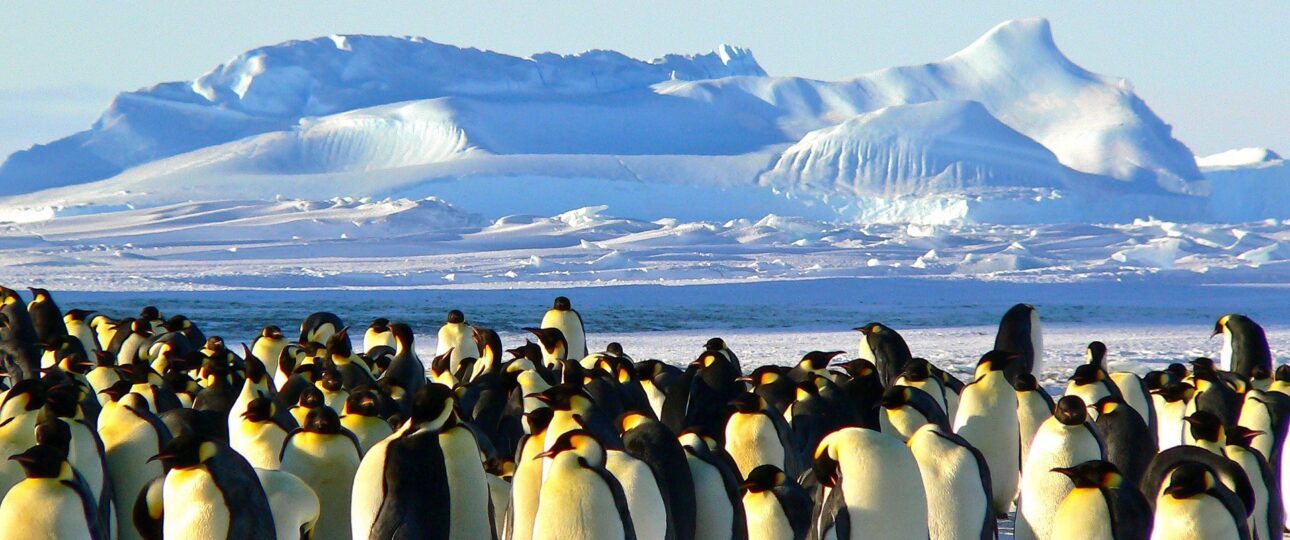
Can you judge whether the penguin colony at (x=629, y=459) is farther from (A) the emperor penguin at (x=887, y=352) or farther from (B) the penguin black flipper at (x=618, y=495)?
(A) the emperor penguin at (x=887, y=352)

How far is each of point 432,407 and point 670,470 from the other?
1.98 ft

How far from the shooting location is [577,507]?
3.27 metres

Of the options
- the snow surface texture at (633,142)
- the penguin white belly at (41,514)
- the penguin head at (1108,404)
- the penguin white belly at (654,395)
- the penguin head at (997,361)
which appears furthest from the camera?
the snow surface texture at (633,142)

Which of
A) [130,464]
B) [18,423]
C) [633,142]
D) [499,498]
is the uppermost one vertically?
[633,142]

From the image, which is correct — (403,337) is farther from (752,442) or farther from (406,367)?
(752,442)

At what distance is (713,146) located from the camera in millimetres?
58438

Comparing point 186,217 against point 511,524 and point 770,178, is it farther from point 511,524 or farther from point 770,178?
point 511,524

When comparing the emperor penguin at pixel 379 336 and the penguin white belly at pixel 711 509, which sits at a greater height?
the emperor penguin at pixel 379 336

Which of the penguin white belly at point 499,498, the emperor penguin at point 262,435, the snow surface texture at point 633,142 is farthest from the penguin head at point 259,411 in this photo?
the snow surface texture at point 633,142

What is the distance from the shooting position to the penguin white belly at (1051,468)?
406cm

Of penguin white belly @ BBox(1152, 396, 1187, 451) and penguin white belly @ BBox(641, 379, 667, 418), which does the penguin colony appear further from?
penguin white belly @ BBox(641, 379, 667, 418)

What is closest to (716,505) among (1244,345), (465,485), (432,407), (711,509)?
(711,509)

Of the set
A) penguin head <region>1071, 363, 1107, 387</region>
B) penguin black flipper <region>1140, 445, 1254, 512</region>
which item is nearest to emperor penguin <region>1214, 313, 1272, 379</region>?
penguin head <region>1071, 363, 1107, 387</region>

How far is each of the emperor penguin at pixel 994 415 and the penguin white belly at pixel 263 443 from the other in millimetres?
2295
